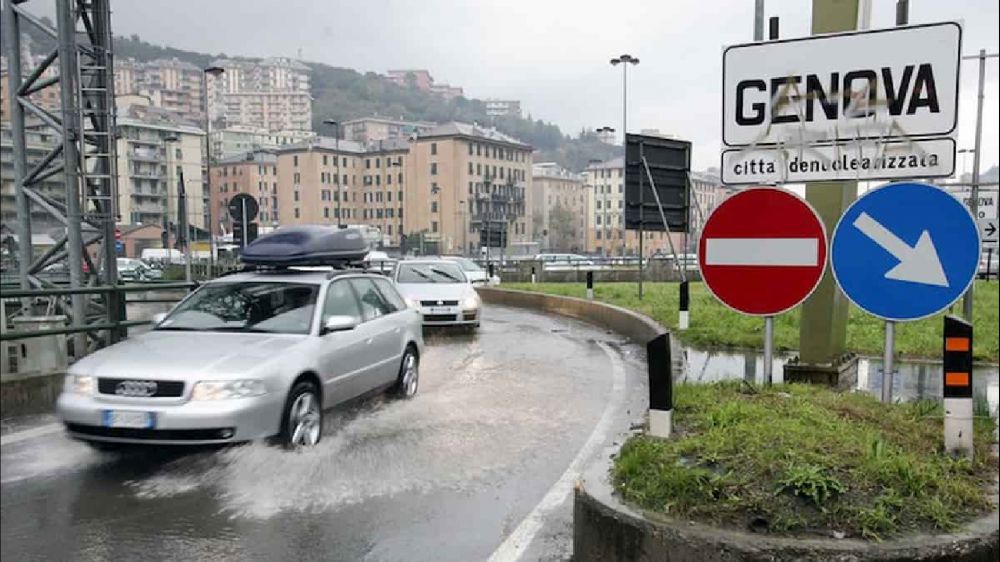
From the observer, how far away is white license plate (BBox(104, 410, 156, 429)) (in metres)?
2.57

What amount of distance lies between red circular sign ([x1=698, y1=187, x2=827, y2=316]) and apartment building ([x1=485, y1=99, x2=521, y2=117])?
147cm

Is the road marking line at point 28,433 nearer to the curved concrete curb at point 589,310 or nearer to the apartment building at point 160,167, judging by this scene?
the apartment building at point 160,167

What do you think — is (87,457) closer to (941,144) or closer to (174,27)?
(174,27)

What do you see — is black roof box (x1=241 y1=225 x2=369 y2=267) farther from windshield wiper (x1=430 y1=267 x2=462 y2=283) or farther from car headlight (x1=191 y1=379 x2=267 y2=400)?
windshield wiper (x1=430 y1=267 x2=462 y2=283)

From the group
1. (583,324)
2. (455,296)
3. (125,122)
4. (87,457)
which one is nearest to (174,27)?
(125,122)

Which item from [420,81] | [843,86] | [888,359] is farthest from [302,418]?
[888,359]

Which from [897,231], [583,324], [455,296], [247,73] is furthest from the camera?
[583,324]

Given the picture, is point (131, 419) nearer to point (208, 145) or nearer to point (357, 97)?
point (208, 145)

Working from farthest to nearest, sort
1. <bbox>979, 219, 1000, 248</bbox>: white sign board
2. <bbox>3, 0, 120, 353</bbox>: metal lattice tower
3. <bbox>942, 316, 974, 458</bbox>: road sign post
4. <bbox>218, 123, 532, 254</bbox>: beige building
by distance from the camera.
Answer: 1. <bbox>979, 219, 1000, 248</bbox>: white sign board
2. <bbox>942, 316, 974, 458</bbox>: road sign post
3. <bbox>218, 123, 532, 254</bbox>: beige building
4. <bbox>3, 0, 120, 353</bbox>: metal lattice tower

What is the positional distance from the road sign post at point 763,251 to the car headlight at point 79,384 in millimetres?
3565

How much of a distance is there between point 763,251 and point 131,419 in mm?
3642

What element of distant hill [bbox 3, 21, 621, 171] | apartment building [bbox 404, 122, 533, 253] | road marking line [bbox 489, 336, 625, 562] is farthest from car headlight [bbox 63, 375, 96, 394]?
road marking line [bbox 489, 336, 625, 562]

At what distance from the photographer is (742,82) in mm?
4688

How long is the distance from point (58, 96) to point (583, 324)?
47.9 ft
